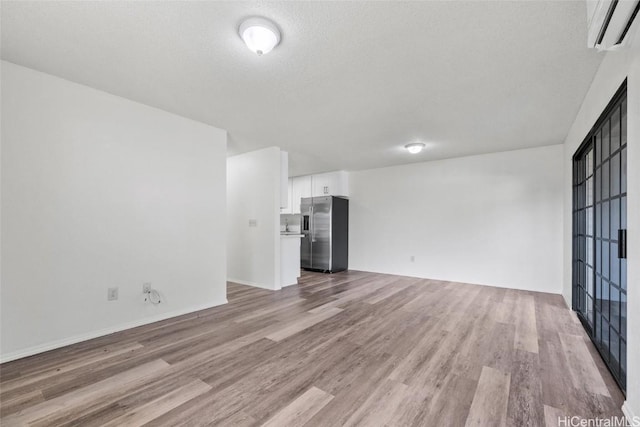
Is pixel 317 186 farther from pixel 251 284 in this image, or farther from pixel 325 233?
pixel 251 284

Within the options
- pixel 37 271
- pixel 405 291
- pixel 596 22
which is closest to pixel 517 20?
pixel 596 22

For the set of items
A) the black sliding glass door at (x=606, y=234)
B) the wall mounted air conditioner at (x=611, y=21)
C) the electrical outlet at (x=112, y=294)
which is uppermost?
the wall mounted air conditioner at (x=611, y=21)

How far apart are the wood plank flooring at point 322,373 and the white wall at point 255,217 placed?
1303 millimetres

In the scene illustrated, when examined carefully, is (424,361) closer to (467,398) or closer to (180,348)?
(467,398)

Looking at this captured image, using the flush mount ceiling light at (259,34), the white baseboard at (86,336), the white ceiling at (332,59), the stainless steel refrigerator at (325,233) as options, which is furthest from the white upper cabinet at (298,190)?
the flush mount ceiling light at (259,34)

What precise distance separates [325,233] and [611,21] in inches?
212

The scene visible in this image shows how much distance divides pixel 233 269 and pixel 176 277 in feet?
6.17

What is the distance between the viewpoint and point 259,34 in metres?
A: 1.83

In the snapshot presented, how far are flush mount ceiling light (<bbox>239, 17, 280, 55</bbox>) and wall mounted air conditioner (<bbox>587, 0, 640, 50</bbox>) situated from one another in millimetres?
1718

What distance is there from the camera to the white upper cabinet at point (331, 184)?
6.63 metres

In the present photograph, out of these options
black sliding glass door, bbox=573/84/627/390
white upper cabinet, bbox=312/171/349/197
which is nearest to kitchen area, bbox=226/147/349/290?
white upper cabinet, bbox=312/171/349/197

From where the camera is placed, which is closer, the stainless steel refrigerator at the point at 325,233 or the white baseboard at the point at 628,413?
the white baseboard at the point at 628,413

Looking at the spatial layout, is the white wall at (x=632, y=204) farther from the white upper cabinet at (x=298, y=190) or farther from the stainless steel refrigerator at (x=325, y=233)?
the white upper cabinet at (x=298, y=190)

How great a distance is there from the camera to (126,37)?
1976 mm
